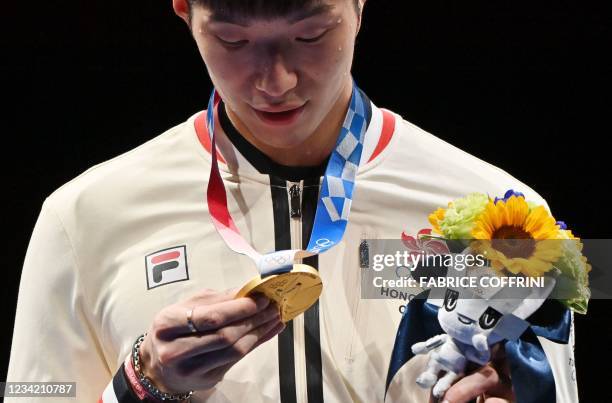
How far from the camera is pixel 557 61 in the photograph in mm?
2412

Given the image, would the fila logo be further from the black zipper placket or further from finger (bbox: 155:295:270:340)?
finger (bbox: 155:295:270:340)

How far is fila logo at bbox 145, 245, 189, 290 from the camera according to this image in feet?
6.18

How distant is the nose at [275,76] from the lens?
169 centimetres

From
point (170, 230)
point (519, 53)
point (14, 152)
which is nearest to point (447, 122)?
point (519, 53)

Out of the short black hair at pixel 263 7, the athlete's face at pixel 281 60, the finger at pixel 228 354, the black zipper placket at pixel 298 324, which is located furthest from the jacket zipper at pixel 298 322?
the short black hair at pixel 263 7

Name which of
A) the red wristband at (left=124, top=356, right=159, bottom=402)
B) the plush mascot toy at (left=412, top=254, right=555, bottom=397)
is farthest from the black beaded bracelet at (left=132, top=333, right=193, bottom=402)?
the plush mascot toy at (left=412, top=254, right=555, bottom=397)

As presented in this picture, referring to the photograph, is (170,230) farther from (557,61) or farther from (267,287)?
(557,61)

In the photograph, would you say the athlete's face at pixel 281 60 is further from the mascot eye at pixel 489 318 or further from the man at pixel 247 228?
the mascot eye at pixel 489 318

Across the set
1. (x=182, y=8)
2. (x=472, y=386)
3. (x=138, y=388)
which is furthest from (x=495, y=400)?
(x=182, y=8)

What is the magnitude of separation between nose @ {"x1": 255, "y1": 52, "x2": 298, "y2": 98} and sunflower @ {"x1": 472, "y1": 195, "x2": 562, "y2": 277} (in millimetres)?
360

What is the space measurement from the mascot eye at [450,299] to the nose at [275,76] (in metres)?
0.40

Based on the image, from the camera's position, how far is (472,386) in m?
1.66

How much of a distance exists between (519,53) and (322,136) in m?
0.67

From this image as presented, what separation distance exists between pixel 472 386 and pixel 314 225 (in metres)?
0.38
